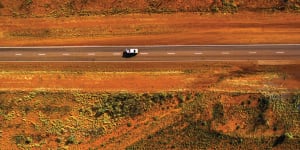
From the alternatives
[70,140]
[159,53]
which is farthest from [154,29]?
[70,140]

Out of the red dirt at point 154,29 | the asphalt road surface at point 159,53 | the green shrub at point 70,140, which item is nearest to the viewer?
the green shrub at point 70,140

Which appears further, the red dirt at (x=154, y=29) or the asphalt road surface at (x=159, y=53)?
the red dirt at (x=154, y=29)

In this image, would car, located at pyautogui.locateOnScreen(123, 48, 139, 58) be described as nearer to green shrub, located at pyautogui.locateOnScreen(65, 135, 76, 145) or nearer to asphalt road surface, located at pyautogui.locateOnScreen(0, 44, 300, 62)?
asphalt road surface, located at pyautogui.locateOnScreen(0, 44, 300, 62)

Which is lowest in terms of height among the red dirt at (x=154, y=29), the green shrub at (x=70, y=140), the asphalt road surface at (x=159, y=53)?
the green shrub at (x=70, y=140)

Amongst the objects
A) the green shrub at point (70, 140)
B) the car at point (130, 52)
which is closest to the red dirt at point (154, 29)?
the car at point (130, 52)

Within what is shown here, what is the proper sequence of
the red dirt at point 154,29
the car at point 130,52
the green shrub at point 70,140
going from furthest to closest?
the car at point 130,52
the red dirt at point 154,29
the green shrub at point 70,140

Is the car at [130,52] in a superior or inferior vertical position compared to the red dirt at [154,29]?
inferior

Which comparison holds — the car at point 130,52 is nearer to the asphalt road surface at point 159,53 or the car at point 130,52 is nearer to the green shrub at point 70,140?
the asphalt road surface at point 159,53
